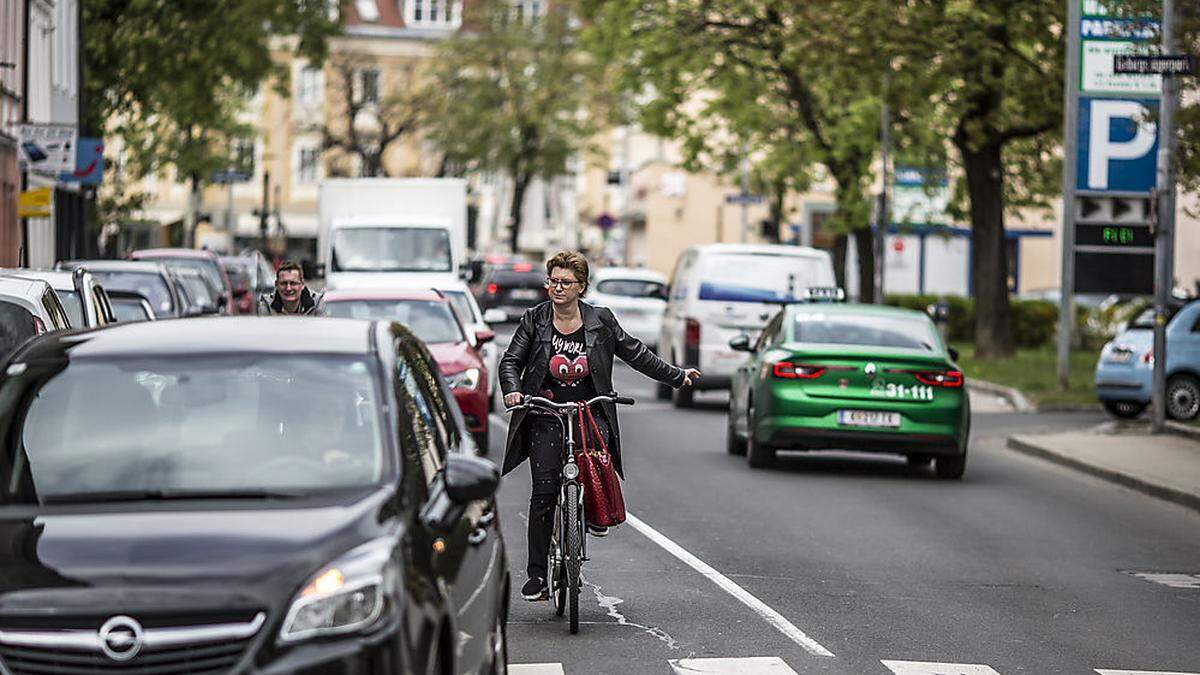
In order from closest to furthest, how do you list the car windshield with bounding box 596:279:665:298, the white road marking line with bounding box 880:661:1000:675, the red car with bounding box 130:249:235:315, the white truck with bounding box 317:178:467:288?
the white road marking line with bounding box 880:661:1000:675
the white truck with bounding box 317:178:467:288
the red car with bounding box 130:249:235:315
the car windshield with bounding box 596:279:665:298

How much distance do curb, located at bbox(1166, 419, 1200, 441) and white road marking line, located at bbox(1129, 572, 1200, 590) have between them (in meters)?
11.2

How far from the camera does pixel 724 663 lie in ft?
32.1

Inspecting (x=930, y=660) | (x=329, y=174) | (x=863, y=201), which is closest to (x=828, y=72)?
(x=863, y=201)

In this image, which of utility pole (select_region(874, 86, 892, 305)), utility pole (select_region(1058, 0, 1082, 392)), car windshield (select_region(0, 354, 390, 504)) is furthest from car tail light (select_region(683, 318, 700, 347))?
car windshield (select_region(0, 354, 390, 504))

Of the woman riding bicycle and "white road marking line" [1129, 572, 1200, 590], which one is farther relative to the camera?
"white road marking line" [1129, 572, 1200, 590]

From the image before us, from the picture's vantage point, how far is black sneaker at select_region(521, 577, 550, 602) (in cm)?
1087

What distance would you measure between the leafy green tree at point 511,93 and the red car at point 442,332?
6093 centimetres

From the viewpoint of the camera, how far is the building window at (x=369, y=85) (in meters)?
84.2

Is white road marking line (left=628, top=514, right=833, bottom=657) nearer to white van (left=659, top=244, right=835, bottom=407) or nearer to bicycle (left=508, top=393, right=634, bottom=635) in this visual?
bicycle (left=508, top=393, right=634, bottom=635)

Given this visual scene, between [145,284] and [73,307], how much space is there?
10.3 metres

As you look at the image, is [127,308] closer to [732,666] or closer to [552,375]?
[552,375]

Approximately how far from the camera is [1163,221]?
84.0 ft

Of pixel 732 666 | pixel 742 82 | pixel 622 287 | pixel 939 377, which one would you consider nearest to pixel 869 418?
pixel 939 377

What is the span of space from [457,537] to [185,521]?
1.05 metres
